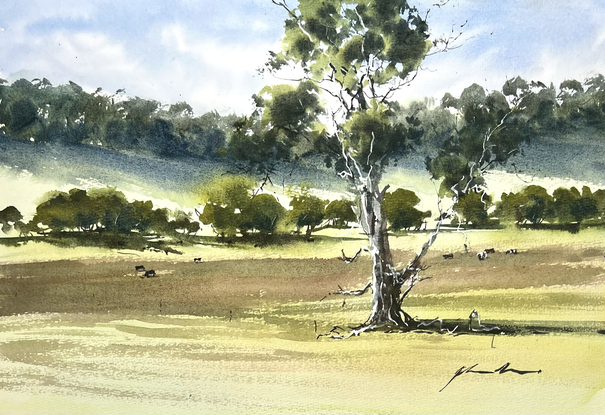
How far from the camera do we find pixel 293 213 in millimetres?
4355

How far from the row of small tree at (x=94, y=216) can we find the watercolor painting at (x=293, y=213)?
0.06ft

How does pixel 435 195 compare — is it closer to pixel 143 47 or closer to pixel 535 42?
pixel 535 42

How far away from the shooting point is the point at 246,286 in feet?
14.2

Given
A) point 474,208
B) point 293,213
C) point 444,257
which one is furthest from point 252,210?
point 474,208

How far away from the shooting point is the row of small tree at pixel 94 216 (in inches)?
169

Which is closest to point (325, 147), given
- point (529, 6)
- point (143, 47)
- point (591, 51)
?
point (143, 47)

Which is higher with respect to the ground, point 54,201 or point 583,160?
point 583,160

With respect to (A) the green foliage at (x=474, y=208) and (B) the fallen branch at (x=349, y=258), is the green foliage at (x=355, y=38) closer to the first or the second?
(A) the green foliage at (x=474, y=208)

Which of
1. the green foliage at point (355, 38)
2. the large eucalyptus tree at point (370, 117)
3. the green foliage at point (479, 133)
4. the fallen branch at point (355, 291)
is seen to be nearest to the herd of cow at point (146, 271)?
the large eucalyptus tree at point (370, 117)

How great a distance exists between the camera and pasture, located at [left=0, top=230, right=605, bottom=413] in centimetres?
421

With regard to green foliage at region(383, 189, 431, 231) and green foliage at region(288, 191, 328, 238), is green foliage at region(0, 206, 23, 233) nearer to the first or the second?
green foliage at region(288, 191, 328, 238)

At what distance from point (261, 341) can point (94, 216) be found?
1711mm

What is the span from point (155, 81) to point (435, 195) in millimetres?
2561
